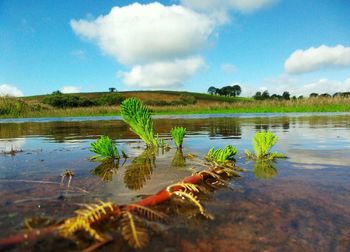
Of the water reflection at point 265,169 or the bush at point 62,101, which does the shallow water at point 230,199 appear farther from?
the bush at point 62,101

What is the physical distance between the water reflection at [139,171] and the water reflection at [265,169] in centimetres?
141

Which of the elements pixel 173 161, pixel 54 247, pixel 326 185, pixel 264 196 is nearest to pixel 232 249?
pixel 54 247

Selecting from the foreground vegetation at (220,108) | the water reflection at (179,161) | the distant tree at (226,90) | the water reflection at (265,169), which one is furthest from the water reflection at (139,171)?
the distant tree at (226,90)

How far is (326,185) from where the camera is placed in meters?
3.46

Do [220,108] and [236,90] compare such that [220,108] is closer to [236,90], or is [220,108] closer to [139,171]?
[139,171]

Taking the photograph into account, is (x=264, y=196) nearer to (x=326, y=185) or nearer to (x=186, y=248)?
(x=326, y=185)

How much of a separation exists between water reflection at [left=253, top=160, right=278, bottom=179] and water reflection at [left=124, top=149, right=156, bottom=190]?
1407mm

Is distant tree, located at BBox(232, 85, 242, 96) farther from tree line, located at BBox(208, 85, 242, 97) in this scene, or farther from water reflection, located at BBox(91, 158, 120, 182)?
water reflection, located at BBox(91, 158, 120, 182)

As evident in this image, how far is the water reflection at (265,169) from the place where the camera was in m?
4.04

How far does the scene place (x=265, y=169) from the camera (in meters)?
4.45

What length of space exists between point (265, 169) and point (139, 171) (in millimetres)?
1737

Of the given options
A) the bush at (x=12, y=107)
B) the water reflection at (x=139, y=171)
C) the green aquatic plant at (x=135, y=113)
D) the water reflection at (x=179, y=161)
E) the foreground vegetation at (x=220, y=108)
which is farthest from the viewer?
the foreground vegetation at (x=220, y=108)

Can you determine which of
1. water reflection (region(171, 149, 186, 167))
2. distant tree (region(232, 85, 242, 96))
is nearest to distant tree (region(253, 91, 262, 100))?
distant tree (region(232, 85, 242, 96))

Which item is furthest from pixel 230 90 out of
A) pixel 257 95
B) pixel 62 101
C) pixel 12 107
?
pixel 12 107
